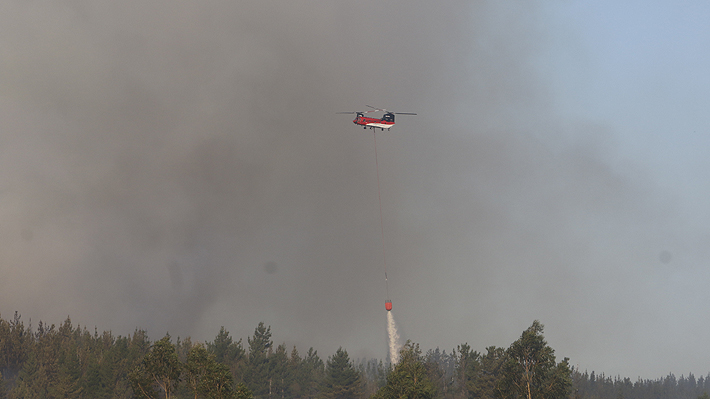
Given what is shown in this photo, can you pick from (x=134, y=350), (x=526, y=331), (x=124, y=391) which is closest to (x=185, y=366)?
(x=526, y=331)

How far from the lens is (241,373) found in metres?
153

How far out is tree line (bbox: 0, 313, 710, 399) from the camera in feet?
184

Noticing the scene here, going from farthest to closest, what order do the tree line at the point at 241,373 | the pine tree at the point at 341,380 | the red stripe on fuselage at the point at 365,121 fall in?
the pine tree at the point at 341,380 < the red stripe on fuselage at the point at 365,121 < the tree line at the point at 241,373

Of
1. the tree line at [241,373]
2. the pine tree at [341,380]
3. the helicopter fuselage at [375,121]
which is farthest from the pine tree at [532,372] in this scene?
the pine tree at [341,380]

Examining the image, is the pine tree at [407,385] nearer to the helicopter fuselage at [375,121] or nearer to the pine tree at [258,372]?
the helicopter fuselage at [375,121]

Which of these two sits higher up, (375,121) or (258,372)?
(375,121)

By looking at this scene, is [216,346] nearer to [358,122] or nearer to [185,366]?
[358,122]

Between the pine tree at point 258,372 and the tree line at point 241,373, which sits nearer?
the tree line at point 241,373

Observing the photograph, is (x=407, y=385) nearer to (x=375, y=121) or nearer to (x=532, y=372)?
(x=532, y=372)

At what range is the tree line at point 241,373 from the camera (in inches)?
2208

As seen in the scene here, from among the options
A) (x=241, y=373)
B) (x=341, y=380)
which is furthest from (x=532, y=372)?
(x=241, y=373)

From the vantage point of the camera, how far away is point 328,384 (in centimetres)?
14575

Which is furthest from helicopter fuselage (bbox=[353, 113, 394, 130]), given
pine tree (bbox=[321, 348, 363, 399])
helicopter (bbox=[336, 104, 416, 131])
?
pine tree (bbox=[321, 348, 363, 399])

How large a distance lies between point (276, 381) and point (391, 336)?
52945 millimetres
